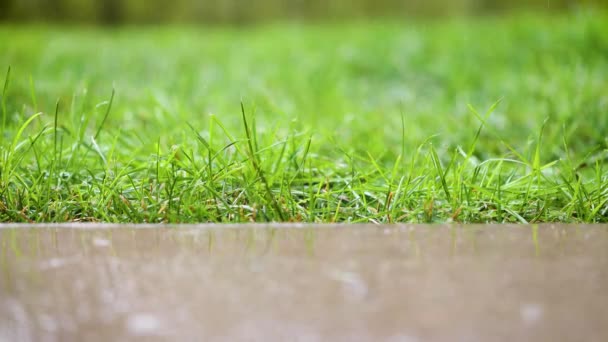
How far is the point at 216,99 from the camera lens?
2707 millimetres

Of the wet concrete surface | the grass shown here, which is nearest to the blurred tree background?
the grass

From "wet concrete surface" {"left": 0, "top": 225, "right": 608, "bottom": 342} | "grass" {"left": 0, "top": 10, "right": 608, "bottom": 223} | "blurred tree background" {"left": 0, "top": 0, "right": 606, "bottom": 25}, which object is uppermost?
"wet concrete surface" {"left": 0, "top": 225, "right": 608, "bottom": 342}

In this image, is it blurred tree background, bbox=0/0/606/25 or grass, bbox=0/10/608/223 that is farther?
blurred tree background, bbox=0/0/606/25

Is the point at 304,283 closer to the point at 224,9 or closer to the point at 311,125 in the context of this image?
the point at 311,125

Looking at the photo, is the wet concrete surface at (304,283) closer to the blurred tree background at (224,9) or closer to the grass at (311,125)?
the grass at (311,125)

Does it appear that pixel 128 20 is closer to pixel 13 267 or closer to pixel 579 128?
pixel 579 128

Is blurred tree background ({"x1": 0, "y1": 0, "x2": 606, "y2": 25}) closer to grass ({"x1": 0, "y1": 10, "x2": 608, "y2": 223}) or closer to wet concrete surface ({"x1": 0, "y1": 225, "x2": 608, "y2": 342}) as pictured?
grass ({"x1": 0, "y1": 10, "x2": 608, "y2": 223})

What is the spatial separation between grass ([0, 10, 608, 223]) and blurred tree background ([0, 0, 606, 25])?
62.1 inches

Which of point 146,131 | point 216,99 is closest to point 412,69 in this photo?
point 216,99

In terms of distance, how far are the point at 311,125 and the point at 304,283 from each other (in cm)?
114

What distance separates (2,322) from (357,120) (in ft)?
5.52

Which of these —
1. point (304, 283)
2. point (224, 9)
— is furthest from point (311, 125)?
point (224, 9)

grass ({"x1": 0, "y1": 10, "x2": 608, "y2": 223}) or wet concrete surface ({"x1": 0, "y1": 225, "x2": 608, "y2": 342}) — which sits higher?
wet concrete surface ({"x1": 0, "y1": 225, "x2": 608, "y2": 342})

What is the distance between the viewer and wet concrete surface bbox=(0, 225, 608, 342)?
605mm
